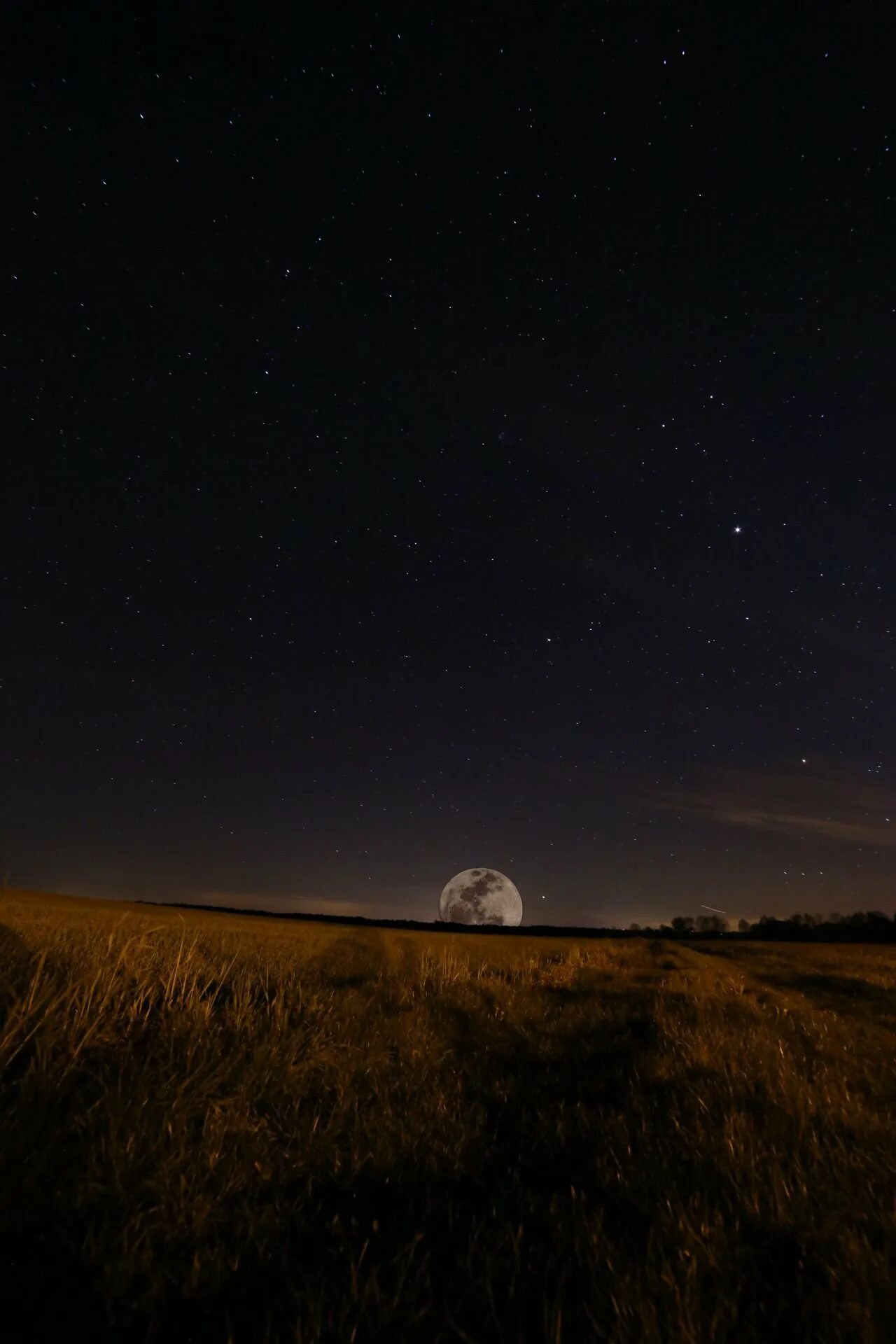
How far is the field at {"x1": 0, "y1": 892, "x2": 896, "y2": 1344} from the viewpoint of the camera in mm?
1892

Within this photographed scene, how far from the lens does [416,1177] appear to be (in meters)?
2.77

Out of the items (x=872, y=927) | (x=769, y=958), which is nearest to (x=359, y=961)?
(x=769, y=958)

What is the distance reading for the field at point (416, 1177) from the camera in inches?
74.5

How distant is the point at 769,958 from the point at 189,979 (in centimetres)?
1447

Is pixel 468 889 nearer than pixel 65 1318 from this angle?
No

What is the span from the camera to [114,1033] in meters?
3.78

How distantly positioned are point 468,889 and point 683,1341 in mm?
47583

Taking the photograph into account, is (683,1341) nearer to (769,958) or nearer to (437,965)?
(437,965)

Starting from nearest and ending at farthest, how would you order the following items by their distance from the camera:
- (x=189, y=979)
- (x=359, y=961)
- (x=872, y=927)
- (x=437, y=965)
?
1. (x=189, y=979)
2. (x=437, y=965)
3. (x=359, y=961)
4. (x=872, y=927)

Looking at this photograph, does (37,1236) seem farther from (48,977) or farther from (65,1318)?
(48,977)

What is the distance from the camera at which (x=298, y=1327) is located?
1.76m

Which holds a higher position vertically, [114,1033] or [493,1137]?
[114,1033]

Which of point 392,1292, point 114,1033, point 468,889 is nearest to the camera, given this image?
point 392,1292

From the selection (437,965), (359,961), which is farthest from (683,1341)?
(359,961)
